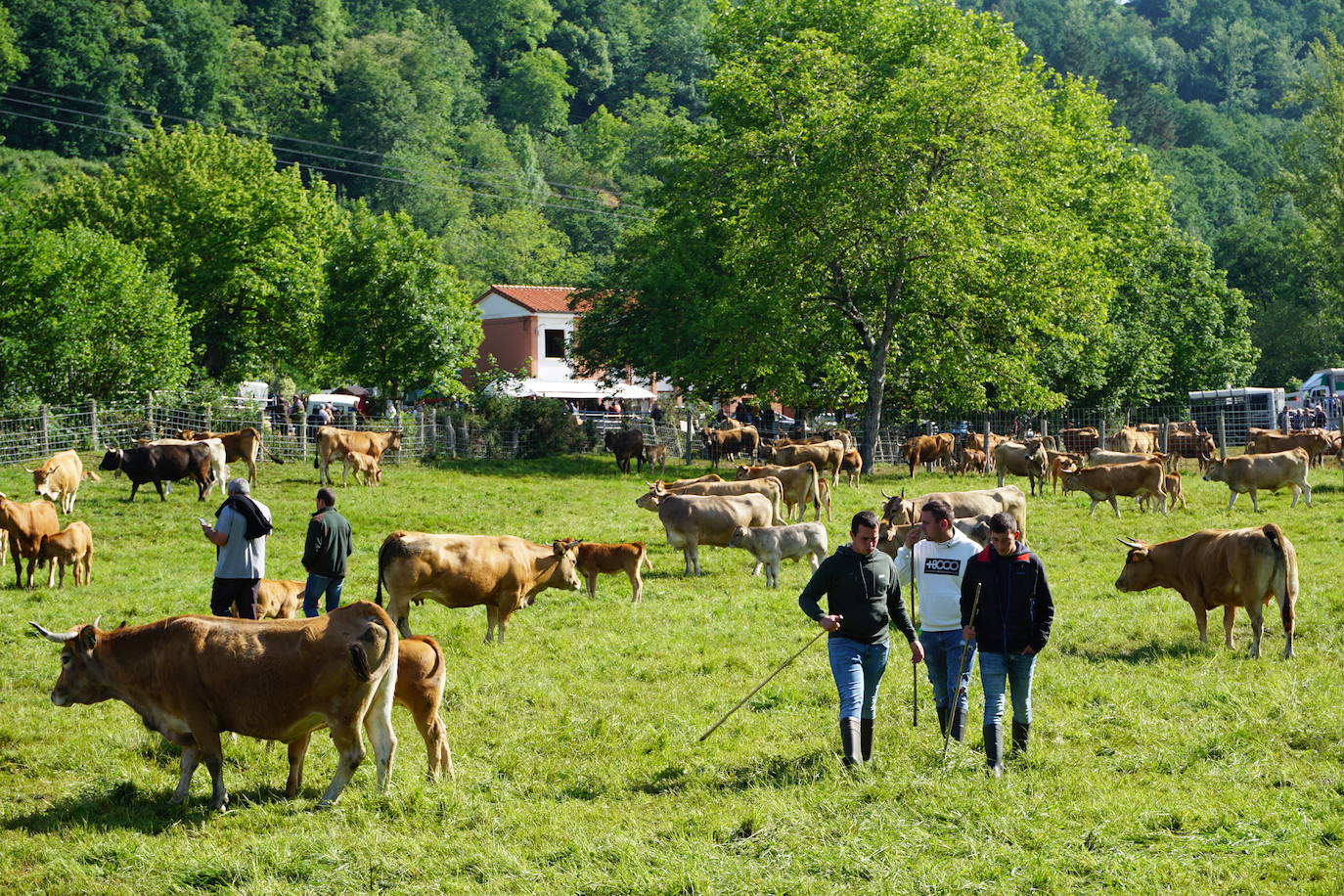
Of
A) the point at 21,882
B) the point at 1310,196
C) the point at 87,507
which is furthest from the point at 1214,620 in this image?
the point at 1310,196

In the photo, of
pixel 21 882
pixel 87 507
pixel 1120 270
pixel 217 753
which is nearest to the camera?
pixel 21 882

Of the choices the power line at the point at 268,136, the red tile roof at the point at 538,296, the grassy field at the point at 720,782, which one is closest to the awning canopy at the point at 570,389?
the red tile roof at the point at 538,296

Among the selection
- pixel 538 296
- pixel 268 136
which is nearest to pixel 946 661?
pixel 538 296

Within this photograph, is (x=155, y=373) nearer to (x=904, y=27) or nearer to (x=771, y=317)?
(x=771, y=317)

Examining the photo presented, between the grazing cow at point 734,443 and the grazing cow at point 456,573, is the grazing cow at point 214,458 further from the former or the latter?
the grazing cow at point 734,443

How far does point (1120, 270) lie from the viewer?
4944 cm

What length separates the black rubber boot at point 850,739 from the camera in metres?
9.38

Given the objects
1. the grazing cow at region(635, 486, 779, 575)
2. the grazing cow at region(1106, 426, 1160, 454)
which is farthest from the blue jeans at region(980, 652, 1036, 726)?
the grazing cow at region(1106, 426, 1160, 454)

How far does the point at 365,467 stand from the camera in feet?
101

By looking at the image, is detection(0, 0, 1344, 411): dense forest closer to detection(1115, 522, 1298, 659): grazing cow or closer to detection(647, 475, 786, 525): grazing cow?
detection(647, 475, 786, 525): grazing cow

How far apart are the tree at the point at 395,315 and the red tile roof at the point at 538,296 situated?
966 inches

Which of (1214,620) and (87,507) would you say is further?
(87,507)

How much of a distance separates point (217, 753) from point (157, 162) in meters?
50.9

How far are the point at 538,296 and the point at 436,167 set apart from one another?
1784 inches
